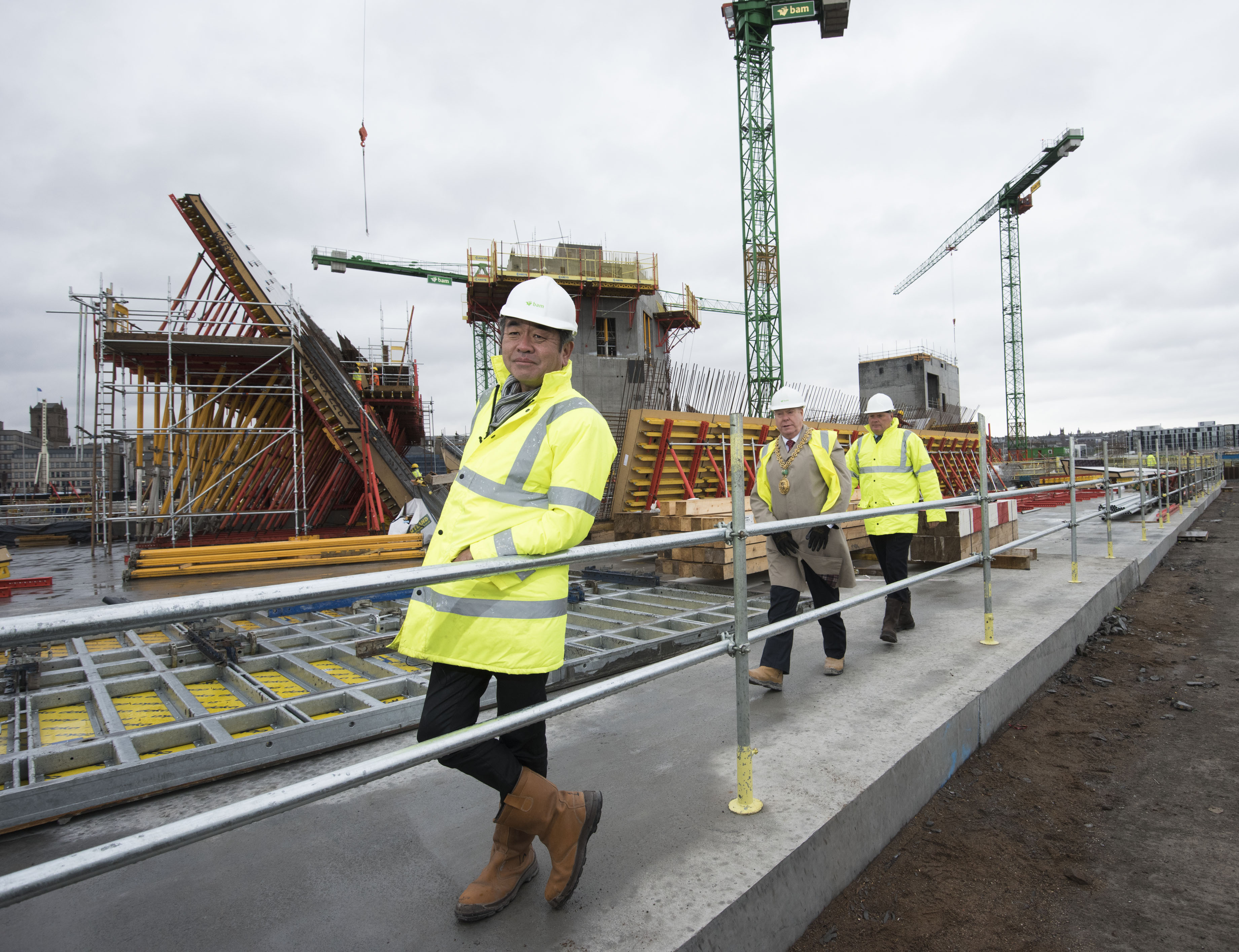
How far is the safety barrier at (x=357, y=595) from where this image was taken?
4.00 feet

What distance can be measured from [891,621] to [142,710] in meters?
5.18

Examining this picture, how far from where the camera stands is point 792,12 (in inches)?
1379

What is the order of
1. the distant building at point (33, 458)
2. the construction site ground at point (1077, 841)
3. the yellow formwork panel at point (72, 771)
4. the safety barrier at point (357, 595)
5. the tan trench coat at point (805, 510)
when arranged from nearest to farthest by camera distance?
the safety barrier at point (357, 595), the construction site ground at point (1077, 841), the yellow formwork panel at point (72, 771), the tan trench coat at point (805, 510), the distant building at point (33, 458)

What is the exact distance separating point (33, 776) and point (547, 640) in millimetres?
3037

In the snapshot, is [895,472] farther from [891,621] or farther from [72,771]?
[72,771]

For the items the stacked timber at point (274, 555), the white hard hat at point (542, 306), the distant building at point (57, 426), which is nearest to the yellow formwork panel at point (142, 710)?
the white hard hat at point (542, 306)

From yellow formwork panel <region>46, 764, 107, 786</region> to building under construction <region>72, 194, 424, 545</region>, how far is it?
9.28 meters

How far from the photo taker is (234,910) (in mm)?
2191

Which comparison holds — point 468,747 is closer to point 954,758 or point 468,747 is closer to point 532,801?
point 532,801

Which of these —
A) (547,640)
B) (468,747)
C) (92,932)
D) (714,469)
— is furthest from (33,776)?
(714,469)

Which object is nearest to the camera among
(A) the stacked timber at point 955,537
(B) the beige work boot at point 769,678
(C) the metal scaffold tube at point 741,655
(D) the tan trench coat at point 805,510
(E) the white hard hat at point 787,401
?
(C) the metal scaffold tube at point 741,655

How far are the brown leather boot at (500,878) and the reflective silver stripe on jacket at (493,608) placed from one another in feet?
2.20

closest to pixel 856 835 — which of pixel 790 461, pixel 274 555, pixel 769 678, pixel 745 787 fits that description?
pixel 745 787

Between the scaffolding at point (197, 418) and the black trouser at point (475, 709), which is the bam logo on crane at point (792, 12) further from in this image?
the black trouser at point (475, 709)
